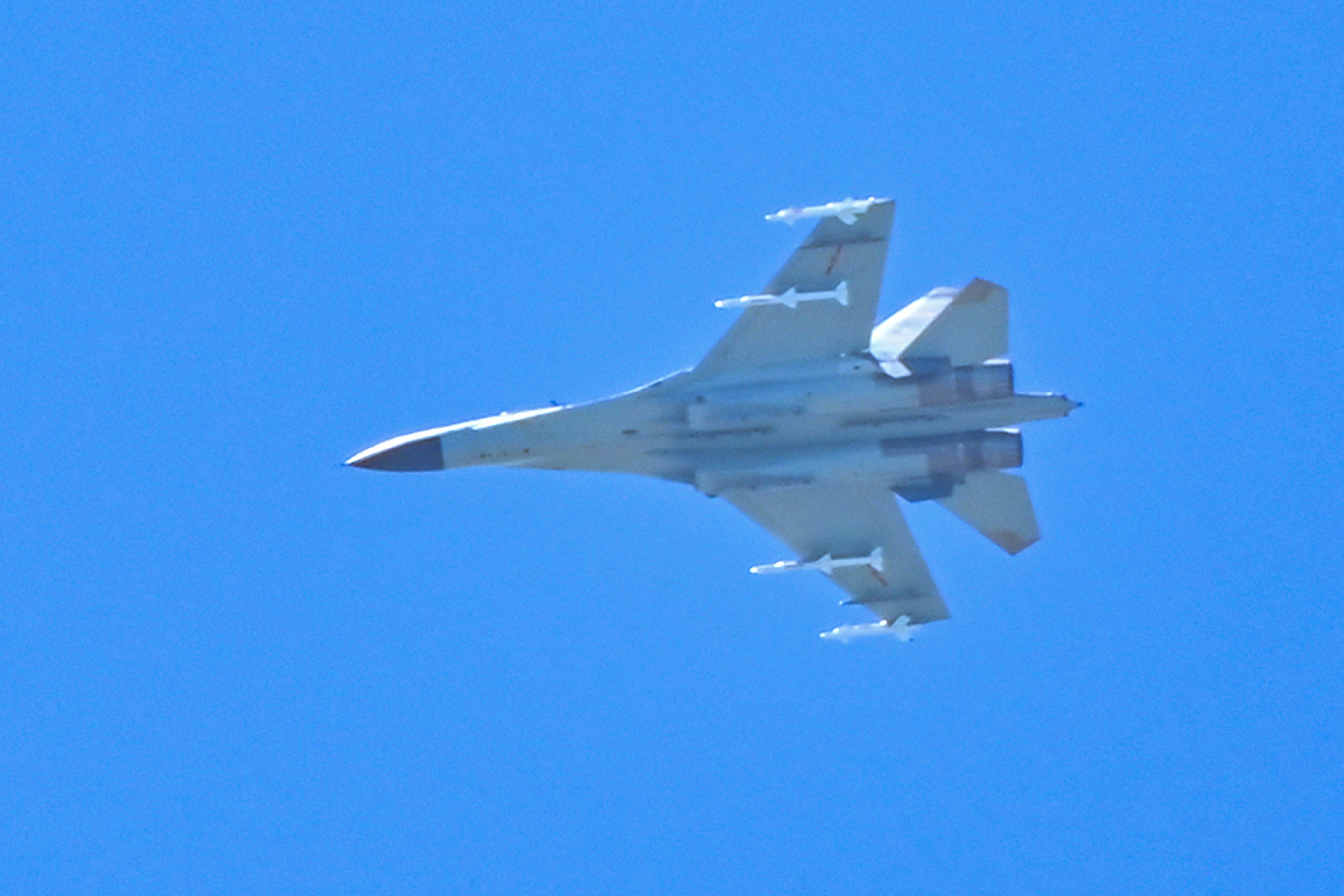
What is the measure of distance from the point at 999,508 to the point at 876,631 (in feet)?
10.5

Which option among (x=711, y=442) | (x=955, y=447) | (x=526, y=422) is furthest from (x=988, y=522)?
(x=526, y=422)

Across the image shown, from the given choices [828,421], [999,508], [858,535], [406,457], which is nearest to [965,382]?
[828,421]

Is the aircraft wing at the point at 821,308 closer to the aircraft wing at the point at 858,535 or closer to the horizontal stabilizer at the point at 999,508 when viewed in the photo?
the aircraft wing at the point at 858,535

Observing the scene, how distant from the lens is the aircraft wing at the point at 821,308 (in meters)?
39.1

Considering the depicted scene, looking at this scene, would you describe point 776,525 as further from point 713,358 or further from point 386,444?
point 386,444

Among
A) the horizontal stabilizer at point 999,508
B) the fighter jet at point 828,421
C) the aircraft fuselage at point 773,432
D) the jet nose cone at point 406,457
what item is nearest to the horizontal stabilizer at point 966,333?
the fighter jet at point 828,421

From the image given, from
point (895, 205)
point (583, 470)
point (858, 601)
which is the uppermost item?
point (895, 205)

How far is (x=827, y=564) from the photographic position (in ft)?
135

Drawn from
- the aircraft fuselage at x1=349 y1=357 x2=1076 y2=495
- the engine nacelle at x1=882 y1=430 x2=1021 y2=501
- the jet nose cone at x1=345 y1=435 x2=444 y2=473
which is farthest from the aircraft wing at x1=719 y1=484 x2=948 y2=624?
the jet nose cone at x1=345 y1=435 x2=444 y2=473

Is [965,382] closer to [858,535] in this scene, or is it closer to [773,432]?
[773,432]

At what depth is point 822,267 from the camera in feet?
129

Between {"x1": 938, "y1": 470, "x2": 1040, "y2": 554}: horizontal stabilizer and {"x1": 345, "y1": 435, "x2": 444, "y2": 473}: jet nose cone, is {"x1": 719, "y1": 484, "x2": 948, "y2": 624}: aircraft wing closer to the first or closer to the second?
{"x1": 938, "y1": 470, "x2": 1040, "y2": 554}: horizontal stabilizer

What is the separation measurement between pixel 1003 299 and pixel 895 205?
2497mm

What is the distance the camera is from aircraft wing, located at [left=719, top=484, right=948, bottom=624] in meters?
41.1
